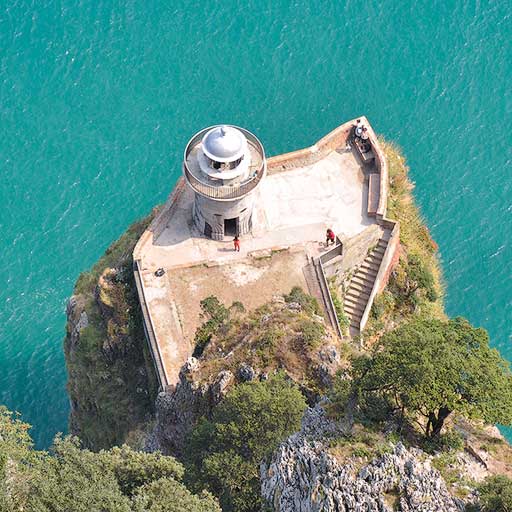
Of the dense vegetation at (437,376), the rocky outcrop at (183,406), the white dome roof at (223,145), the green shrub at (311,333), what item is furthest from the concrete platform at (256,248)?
the dense vegetation at (437,376)

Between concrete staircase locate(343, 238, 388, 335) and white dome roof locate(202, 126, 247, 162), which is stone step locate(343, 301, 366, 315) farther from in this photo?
white dome roof locate(202, 126, 247, 162)

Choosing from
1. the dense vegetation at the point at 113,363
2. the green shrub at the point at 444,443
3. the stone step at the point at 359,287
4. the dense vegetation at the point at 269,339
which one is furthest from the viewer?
the stone step at the point at 359,287

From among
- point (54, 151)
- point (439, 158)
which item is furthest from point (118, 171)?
point (439, 158)

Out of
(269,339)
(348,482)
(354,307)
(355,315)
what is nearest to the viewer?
(348,482)

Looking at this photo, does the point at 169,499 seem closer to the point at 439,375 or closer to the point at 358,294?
the point at 439,375

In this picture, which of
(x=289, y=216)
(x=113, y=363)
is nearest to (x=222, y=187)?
(x=289, y=216)

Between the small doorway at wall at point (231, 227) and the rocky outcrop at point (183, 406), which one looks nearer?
the rocky outcrop at point (183, 406)

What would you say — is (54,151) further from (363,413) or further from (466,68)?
(363,413)

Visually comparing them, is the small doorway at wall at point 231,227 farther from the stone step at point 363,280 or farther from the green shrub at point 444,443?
the green shrub at point 444,443
